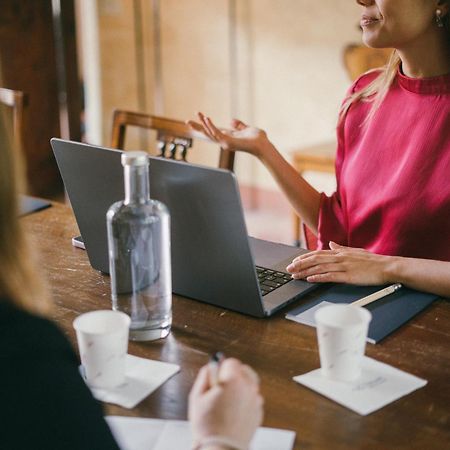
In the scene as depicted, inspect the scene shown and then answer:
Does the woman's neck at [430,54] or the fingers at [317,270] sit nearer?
the fingers at [317,270]

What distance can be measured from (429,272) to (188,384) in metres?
0.50

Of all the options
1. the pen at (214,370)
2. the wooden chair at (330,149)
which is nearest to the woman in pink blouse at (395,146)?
the pen at (214,370)

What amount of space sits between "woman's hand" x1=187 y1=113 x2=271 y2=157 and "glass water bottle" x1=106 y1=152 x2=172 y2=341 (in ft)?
1.69

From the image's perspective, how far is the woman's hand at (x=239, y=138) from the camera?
5.53ft

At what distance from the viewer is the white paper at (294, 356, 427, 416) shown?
1018 millimetres

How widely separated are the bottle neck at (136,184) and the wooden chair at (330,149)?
1.83 meters

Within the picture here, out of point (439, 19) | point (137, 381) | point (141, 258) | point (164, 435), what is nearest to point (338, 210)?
point (439, 19)

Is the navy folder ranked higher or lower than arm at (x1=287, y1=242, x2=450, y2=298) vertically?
lower

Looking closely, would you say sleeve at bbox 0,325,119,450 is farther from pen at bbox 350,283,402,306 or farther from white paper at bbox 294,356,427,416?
pen at bbox 350,283,402,306

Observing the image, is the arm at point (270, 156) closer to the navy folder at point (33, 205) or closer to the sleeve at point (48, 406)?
the navy folder at point (33, 205)

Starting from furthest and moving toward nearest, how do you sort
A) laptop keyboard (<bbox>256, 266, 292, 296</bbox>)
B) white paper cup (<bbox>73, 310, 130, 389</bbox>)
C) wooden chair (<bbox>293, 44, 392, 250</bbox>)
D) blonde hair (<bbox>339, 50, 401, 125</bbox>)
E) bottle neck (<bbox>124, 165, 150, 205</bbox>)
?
wooden chair (<bbox>293, 44, 392, 250</bbox>) < blonde hair (<bbox>339, 50, 401, 125</bbox>) < laptop keyboard (<bbox>256, 266, 292, 296</bbox>) < bottle neck (<bbox>124, 165, 150, 205</bbox>) < white paper cup (<bbox>73, 310, 130, 389</bbox>)

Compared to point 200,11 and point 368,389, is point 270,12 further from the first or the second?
point 368,389

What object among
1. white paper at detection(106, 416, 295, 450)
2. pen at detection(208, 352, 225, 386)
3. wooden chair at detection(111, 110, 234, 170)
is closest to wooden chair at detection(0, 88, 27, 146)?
wooden chair at detection(111, 110, 234, 170)

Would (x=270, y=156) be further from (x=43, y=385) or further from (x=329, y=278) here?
(x=43, y=385)
